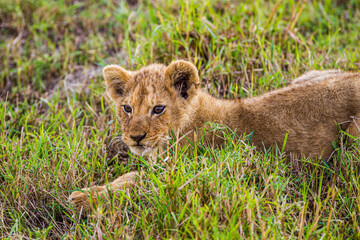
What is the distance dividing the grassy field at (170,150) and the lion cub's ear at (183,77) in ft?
2.31

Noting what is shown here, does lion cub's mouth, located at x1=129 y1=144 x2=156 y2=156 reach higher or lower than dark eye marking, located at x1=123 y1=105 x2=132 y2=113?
lower

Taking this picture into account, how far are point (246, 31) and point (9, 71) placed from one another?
4.00m

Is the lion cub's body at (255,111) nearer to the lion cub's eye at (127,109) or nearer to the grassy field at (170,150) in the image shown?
the lion cub's eye at (127,109)

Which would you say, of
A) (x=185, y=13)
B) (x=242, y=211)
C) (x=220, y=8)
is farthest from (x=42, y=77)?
(x=242, y=211)

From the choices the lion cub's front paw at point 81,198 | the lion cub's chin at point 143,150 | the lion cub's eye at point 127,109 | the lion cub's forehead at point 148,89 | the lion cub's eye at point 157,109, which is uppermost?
the lion cub's forehead at point 148,89

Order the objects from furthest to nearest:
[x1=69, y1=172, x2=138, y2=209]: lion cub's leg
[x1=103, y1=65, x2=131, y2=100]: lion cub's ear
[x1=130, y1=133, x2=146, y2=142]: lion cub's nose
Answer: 1. [x1=103, y1=65, x2=131, y2=100]: lion cub's ear
2. [x1=130, y1=133, x2=146, y2=142]: lion cub's nose
3. [x1=69, y1=172, x2=138, y2=209]: lion cub's leg

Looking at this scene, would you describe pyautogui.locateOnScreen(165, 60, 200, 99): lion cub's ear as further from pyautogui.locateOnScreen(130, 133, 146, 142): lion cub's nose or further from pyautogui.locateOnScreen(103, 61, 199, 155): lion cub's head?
pyautogui.locateOnScreen(130, 133, 146, 142): lion cub's nose

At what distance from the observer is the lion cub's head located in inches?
172

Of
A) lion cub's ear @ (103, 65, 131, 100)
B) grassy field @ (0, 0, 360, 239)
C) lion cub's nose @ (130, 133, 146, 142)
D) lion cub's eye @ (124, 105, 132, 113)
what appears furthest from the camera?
lion cub's ear @ (103, 65, 131, 100)

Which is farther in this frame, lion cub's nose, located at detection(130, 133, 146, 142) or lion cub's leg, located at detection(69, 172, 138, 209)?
lion cub's nose, located at detection(130, 133, 146, 142)

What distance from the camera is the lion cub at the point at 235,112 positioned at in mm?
4449

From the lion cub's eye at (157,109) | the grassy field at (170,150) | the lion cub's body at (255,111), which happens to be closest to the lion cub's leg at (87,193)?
the grassy field at (170,150)

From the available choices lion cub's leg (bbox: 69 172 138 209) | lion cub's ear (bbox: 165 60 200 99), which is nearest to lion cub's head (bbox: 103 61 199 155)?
lion cub's ear (bbox: 165 60 200 99)

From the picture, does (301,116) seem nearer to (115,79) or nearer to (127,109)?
(127,109)
